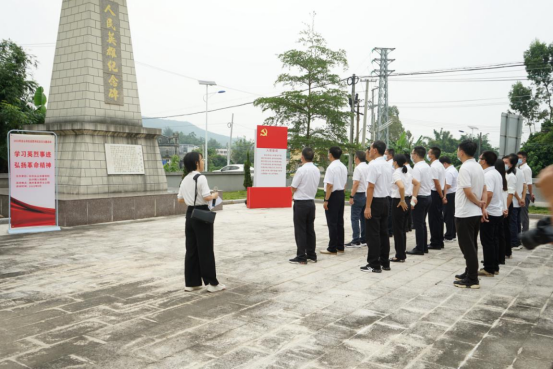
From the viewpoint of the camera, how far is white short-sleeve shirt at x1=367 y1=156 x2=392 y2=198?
18.0ft

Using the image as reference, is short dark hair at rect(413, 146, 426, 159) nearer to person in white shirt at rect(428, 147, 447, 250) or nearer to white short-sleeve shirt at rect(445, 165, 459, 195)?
person in white shirt at rect(428, 147, 447, 250)

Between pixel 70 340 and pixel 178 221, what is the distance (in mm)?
6823

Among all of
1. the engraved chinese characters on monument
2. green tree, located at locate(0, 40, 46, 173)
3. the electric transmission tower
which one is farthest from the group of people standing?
→ the electric transmission tower

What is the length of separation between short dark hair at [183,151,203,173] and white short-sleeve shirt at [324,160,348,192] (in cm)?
243

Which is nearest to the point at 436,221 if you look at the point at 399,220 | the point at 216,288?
the point at 399,220

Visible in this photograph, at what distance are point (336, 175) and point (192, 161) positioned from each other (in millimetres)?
2663

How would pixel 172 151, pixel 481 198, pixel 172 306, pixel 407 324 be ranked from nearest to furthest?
pixel 407 324
pixel 172 306
pixel 481 198
pixel 172 151

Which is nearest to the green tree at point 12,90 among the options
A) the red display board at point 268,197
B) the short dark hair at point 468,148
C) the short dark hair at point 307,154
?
the red display board at point 268,197

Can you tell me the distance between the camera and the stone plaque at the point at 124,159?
34.4ft

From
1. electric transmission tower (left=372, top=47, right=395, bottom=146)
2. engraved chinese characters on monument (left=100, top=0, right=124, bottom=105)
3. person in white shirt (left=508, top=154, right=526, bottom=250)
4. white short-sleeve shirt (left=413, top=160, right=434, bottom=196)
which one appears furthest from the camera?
electric transmission tower (left=372, top=47, right=395, bottom=146)

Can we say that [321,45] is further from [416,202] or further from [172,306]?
[172,306]

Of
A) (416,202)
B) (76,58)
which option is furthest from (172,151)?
(416,202)

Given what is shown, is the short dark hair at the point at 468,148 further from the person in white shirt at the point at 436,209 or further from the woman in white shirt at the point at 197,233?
the woman in white shirt at the point at 197,233

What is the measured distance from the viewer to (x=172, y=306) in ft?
13.7
